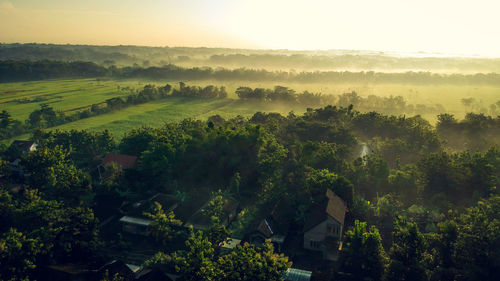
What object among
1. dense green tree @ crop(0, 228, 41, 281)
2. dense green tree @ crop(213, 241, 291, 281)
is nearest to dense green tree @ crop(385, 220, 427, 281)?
dense green tree @ crop(213, 241, 291, 281)

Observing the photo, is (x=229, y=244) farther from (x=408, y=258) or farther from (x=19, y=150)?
(x=19, y=150)

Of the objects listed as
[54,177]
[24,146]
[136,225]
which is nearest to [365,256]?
[136,225]

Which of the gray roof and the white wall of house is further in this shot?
the gray roof

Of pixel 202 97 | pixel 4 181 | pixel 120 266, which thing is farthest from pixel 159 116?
pixel 120 266

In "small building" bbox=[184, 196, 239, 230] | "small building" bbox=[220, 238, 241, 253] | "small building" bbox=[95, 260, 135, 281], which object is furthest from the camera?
"small building" bbox=[184, 196, 239, 230]

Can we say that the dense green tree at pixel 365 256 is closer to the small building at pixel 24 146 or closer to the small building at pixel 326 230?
the small building at pixel 326 230

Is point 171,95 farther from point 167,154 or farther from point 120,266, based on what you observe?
point 120,266

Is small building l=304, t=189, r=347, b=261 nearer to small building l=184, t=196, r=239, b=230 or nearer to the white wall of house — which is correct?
the white wall of house
